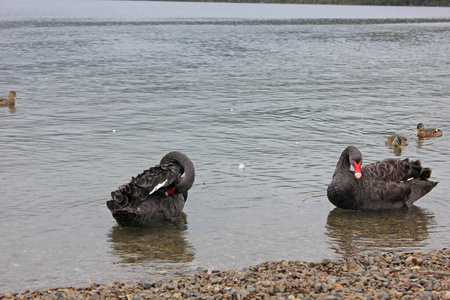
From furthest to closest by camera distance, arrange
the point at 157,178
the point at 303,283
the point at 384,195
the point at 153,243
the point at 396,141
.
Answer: the point at 396,141
the point at 384,195
the point at 157,178
the point at 153,243
the point at 303,283

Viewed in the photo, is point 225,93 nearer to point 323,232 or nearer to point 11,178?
point 11,178

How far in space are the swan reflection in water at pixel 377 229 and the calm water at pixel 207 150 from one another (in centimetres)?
3

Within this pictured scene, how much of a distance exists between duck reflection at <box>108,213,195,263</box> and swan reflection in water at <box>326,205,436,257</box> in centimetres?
202

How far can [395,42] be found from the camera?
40625 mm

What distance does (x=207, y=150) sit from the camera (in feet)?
43.3

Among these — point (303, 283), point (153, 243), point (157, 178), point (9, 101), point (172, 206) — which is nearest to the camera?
point (303, 283)

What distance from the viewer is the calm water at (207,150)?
7.81 metres

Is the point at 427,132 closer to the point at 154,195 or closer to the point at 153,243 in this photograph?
the point at 154,195

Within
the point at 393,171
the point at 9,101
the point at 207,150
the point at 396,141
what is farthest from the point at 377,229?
the point at 9,101

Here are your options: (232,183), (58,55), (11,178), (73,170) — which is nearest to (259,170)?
(232,183)

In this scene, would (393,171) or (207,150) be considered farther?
(207,150)

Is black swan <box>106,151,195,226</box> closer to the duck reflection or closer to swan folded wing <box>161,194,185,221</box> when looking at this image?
swan folded wing <box>161,194,185,221</box>

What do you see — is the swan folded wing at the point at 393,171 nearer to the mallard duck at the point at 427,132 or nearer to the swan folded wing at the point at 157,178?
the swan folded wing at the point at 157,178

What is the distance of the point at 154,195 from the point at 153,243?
90cm
